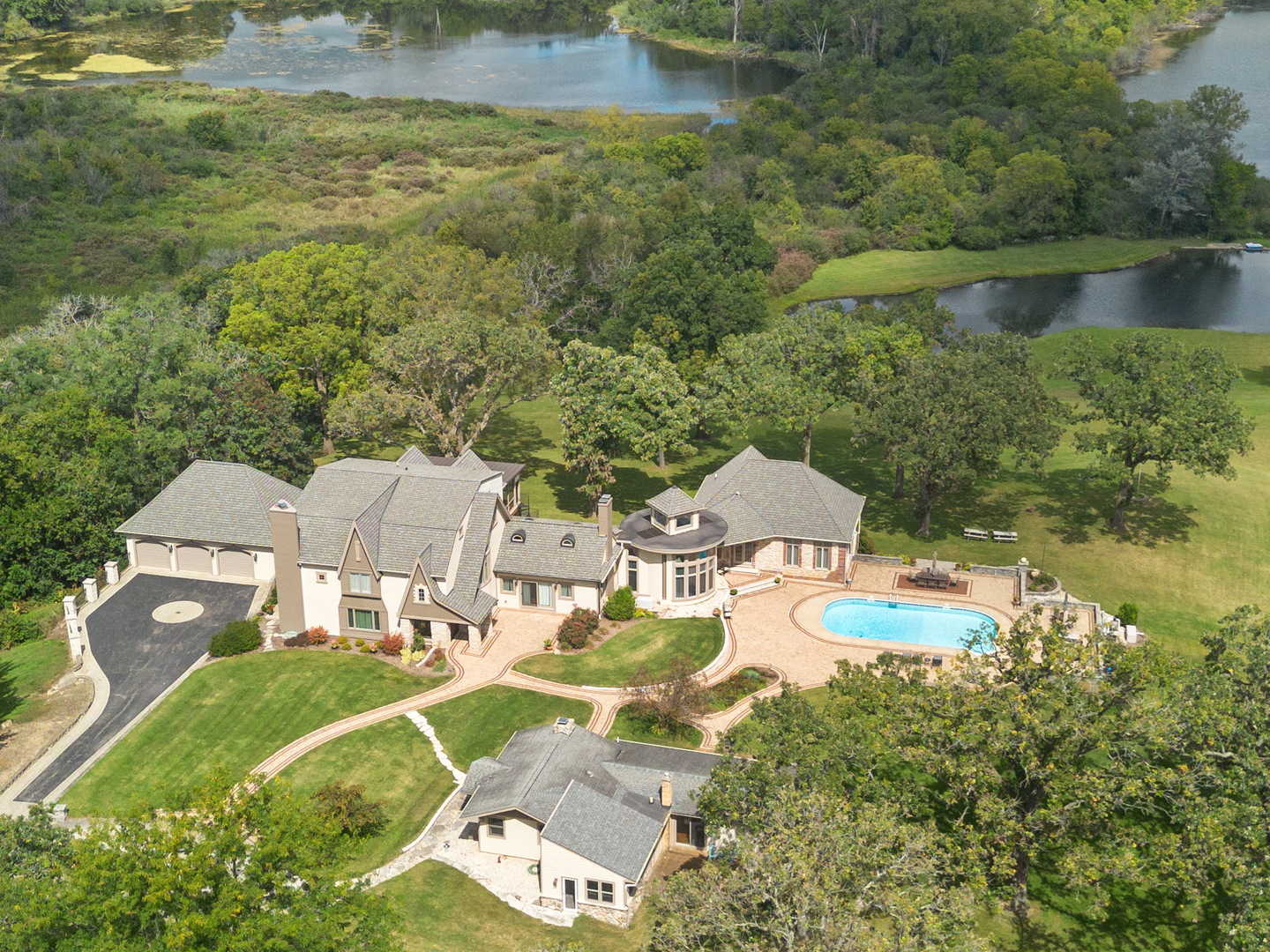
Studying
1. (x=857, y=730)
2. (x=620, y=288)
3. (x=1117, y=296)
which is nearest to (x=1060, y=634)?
(x=857, y=730)

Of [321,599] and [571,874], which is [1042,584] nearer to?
[571,874]

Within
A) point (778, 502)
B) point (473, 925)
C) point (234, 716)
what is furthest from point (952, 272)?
point (473, 925)

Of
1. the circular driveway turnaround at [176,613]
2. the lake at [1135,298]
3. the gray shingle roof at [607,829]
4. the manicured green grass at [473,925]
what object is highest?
the lake at [1135,298]

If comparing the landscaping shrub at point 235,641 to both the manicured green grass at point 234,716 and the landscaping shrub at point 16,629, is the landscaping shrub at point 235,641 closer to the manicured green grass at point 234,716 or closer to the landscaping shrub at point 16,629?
the manicured green grass at point 234,716

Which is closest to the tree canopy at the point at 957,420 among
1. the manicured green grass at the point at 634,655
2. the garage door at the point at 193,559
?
the manicured green grass at the point at 634,655

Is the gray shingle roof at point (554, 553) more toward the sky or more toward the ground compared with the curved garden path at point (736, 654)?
more toward the sky

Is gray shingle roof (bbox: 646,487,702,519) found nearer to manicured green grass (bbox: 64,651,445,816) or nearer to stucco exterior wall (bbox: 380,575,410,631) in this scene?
stucco exterior wall (bbox: 380,575,410,631)

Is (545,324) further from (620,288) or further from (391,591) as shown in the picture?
(391,591)
